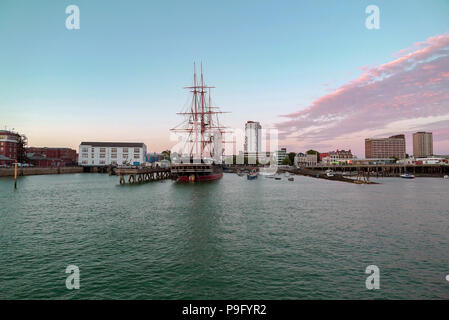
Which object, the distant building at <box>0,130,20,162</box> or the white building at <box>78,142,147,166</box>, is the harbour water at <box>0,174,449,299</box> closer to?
the distant building at <box>0,130,20,162</box>

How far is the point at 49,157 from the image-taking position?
189625 millimetres

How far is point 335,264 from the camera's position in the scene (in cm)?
1576

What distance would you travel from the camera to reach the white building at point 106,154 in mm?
174500

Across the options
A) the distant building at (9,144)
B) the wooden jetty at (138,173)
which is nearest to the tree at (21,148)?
the distant building at (9,144)

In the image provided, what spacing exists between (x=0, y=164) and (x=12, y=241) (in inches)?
5569

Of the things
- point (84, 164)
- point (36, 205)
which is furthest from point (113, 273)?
point (84, 164)

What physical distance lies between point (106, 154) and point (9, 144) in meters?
51.9

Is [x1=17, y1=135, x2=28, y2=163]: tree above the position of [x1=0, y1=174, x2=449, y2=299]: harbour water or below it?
above

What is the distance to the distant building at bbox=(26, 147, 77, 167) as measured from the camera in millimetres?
172125

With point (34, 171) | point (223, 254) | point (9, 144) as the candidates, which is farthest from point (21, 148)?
point (223, 254)

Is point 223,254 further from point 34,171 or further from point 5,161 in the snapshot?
point 5,161

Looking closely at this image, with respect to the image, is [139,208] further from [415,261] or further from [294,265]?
[415,261]

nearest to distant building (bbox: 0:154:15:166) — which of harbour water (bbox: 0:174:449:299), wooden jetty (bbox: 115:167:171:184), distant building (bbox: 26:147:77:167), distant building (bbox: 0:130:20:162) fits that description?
distant building (bbox: 0:130:20:162)

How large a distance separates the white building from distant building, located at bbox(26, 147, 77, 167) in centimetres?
2303
